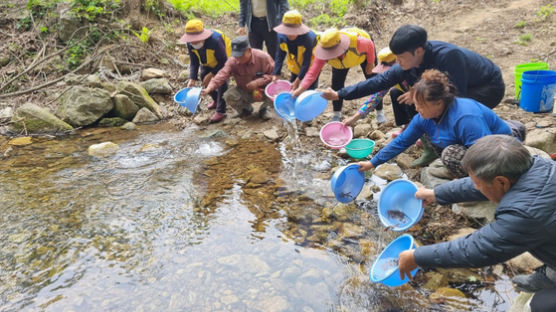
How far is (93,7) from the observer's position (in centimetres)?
703

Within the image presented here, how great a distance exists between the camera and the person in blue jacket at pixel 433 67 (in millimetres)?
2861

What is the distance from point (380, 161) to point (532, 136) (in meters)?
1.58

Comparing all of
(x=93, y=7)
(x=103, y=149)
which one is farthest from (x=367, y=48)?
(x=93, y=7)

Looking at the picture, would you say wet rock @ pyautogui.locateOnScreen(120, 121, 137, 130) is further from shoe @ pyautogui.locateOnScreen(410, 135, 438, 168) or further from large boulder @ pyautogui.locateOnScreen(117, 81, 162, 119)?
shoe @ pyautogui.locateOnScreen(410, 135, 438, 168)

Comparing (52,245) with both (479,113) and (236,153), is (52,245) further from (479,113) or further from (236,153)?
(479,113)

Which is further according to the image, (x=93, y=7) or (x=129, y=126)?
(x=93, y=7)

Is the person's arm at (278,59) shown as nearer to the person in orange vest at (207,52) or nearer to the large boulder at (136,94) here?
the person in orange vest at (207,52)

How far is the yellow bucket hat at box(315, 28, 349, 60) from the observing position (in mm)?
3906

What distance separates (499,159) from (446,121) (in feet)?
3.71

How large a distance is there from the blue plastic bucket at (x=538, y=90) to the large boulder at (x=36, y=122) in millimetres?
5720

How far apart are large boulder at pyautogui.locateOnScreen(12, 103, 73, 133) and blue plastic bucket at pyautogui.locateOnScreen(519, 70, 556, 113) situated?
5720 mm

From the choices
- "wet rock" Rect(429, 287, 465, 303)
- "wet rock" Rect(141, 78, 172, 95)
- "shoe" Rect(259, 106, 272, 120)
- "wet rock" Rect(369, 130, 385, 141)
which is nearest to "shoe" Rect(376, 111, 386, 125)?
"wet rock" Rect(369, 130, 385, 141)

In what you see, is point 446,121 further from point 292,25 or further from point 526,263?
point 292,25

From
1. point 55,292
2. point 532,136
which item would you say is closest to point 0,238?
point 55,292
